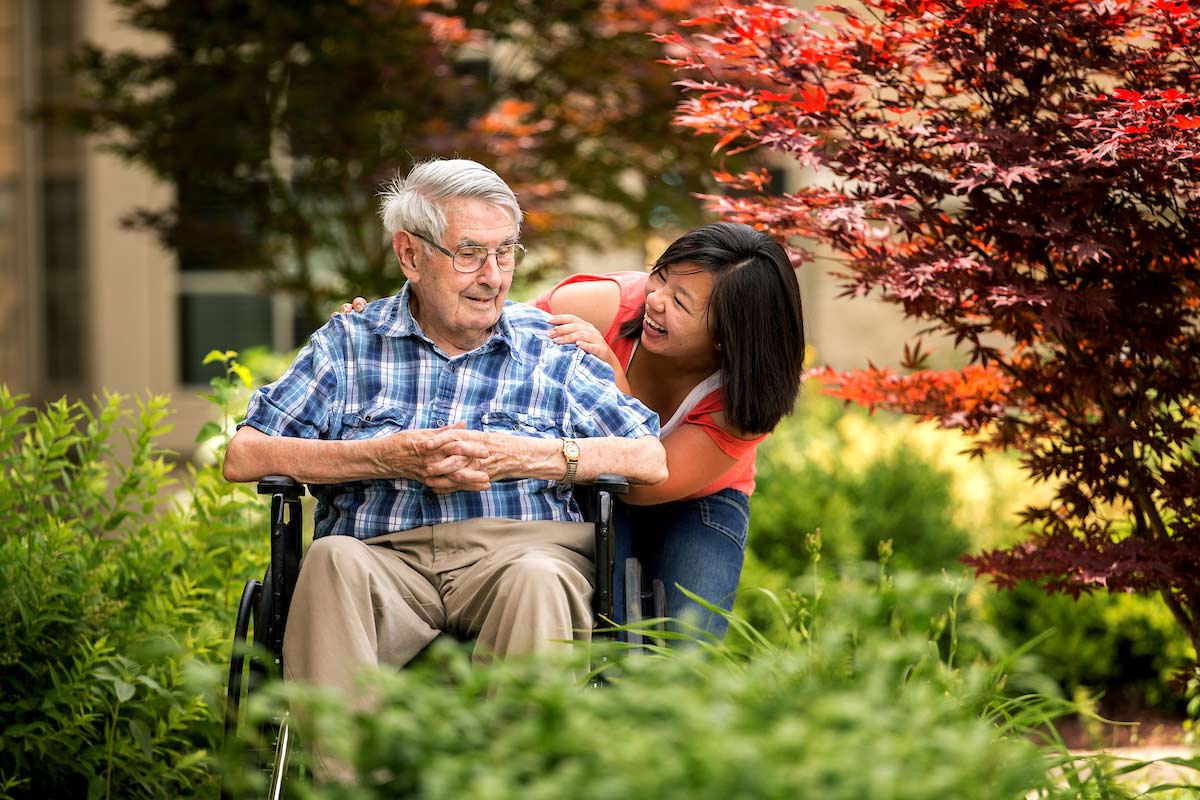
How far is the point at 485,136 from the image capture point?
6262mm

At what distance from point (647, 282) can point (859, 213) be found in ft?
1.79

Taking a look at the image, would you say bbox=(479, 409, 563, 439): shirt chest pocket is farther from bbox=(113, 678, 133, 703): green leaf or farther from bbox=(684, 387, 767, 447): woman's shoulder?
bbox=(113, 678, 133, 703): green leaf

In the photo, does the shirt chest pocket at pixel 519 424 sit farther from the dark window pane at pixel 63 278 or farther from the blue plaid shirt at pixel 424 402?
the dark window pane at pixel 63 278

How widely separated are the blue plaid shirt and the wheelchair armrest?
17 centimetres

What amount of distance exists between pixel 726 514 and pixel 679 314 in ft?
1.82

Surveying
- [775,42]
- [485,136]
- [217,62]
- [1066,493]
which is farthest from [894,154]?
[217,62]

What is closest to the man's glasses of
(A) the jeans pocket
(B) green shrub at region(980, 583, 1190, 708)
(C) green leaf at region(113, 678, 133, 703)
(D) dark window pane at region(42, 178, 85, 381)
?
(A) the jeans pocket

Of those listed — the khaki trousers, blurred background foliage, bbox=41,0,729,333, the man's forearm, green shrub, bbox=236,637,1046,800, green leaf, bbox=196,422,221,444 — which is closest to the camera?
green shrub, bbox=236,637,1046,800

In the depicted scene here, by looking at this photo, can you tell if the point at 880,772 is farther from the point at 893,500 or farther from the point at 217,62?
the point at 217,62

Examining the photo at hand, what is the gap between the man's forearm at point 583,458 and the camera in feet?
9.05

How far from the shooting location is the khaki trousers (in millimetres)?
2506

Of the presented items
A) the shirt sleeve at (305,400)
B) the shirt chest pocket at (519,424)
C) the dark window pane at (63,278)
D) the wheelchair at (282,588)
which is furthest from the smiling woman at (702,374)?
the dark window pane at (63,278)

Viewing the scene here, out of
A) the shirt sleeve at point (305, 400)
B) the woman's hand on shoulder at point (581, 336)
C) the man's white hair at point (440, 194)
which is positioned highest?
the man's white hair at point (440, 194)

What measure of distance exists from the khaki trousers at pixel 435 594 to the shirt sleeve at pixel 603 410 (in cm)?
24
